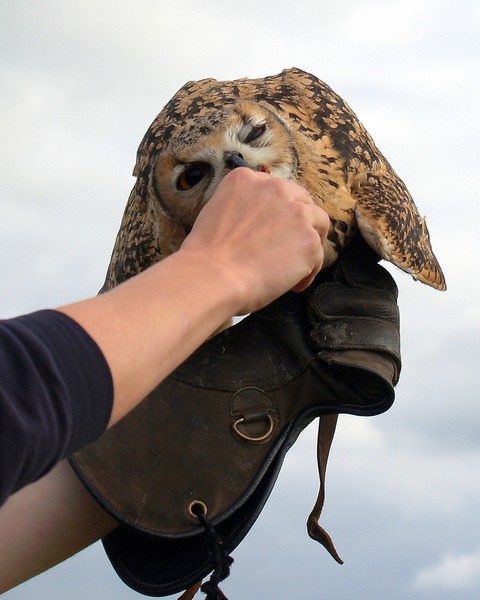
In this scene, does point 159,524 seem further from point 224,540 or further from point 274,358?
point 274,358

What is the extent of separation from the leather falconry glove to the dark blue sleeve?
0.88 meters

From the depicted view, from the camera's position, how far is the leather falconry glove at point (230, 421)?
6.13ft

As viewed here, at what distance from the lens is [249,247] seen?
115 cm

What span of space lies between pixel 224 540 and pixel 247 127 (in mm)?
1044

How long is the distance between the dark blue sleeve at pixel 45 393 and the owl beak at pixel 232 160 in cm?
131

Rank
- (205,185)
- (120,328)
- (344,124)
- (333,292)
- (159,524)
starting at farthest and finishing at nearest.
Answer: (344,124) < (205,185) < (333,292) < (159,524) < (120,328)

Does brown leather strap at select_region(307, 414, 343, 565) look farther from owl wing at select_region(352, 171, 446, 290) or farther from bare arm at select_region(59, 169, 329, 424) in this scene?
bare arm at select_region(59, 169, 329, 424)

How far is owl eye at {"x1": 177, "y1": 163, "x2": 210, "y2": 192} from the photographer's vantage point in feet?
7.53

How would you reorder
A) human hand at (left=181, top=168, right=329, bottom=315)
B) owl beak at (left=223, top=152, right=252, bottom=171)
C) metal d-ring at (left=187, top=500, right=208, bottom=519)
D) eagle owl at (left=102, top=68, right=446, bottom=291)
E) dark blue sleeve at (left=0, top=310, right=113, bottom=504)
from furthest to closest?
eagle owl at (left=102, top=68, right=446, bottom=291) < owl beak at (left=223, top=152, right=252, bottom=171) < metal d-ring at (left=187, top=500, right=208, bottom=519) < human hand at (left=181, top=168, right=329, bottom=315) < dark blue sleeve at (left=0, top=310, right=113, bottom=504)

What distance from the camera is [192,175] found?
2314 mm

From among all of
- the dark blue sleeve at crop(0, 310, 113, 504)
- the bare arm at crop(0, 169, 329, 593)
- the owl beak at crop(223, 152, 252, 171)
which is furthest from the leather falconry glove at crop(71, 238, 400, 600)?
the dark blue sleeve at crop(0, 310, 113, 504)

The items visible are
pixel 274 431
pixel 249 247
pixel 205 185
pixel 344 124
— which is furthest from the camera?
pixel 344 124

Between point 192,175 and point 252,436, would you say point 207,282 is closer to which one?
point 252,436

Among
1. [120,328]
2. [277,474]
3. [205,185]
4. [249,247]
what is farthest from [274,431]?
[120,328]
